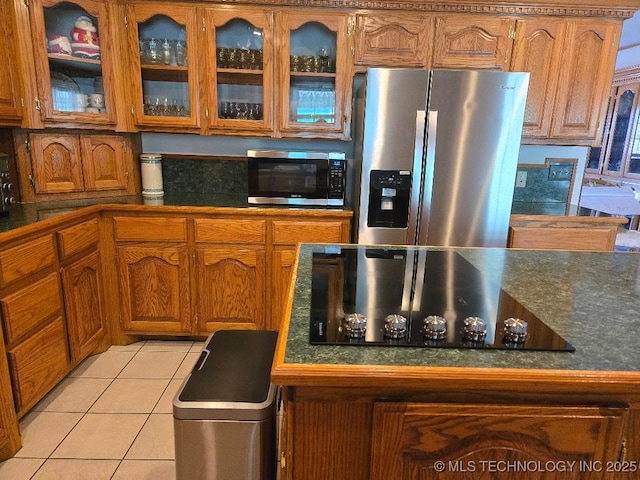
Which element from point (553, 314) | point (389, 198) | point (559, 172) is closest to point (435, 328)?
point (553, 314)

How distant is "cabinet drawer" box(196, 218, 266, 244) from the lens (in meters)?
2.44

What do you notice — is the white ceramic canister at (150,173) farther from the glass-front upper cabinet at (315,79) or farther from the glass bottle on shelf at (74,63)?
the glass-front upper cabinet at (315,79)

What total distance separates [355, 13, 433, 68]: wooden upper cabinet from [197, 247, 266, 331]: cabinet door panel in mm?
1356

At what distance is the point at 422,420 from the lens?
2.44 feet

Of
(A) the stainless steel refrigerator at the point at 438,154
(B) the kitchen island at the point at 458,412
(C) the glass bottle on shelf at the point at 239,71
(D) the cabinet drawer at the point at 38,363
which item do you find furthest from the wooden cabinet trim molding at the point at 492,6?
(B) the kitchen island at the point at 458,412

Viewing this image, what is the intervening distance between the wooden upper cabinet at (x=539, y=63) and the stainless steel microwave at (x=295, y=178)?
4.03 ft

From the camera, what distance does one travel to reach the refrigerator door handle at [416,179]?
2.33m

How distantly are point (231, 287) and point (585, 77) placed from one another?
2556 mm

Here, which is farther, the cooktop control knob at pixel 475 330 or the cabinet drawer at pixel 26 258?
the cabinet drawer at pixel 26 258

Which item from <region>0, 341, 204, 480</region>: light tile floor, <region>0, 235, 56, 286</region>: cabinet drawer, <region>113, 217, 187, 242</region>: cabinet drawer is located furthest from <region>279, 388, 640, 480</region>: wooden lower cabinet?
<region>113, 217, 187, 242</region>: cabinet drawer

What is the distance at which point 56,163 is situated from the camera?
242cm

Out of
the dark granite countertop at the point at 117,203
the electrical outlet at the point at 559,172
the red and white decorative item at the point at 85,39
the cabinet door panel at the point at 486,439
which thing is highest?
the red and white decorative item at the point at 85,39

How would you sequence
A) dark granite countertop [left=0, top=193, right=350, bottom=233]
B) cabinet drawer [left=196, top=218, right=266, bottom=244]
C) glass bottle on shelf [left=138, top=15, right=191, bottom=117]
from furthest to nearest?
1. glass bottle on shelf [left=138, top=15, right=191, bottom=117]
2. cabinet drawer [left=196, top=218, right=266, bottom=244]
3. dark granite countertop [left=0, top=193, right=350, bottom=233]

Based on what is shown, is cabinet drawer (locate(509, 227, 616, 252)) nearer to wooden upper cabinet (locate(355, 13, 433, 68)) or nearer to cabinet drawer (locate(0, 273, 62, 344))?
wooden upper cabinet (locate(355, 13, 433, 68))
